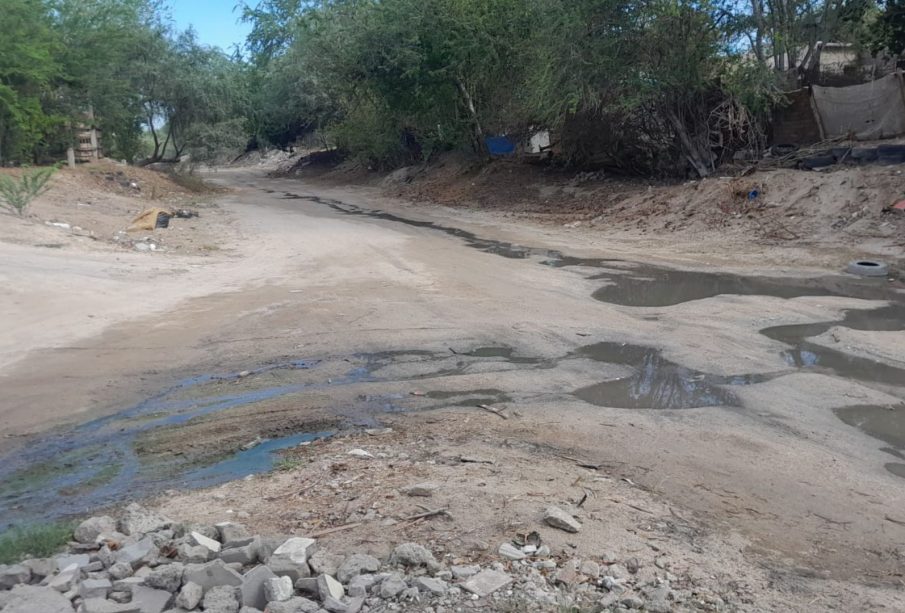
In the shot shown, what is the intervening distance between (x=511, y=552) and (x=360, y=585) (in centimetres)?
84

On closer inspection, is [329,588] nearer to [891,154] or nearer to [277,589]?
[277,589]

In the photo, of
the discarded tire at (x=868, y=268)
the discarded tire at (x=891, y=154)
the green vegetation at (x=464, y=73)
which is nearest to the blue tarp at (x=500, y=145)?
the green vegetation at (x=464, y=73)

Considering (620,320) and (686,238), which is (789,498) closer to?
(620,320)

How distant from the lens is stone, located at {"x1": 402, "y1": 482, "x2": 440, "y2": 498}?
5285mm

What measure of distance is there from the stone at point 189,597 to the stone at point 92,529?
1.05 m

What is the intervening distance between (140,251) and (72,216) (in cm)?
512

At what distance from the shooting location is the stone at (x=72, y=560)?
14.5ft

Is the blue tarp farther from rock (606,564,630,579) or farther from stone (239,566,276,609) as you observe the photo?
stone (239,566,276,609)

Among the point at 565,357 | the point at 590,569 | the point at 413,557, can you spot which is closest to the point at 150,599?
the point at 413,557

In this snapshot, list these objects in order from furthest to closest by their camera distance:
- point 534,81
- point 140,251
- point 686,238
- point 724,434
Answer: point 534,81 < point 686,238 < point 140,251 < point 724,434

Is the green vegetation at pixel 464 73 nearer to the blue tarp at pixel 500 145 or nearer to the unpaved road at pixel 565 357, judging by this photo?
the blue tarp at pixel 500 145

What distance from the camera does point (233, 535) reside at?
4.68 m

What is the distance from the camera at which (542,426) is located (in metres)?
6.93

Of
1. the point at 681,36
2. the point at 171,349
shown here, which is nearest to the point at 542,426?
the point at 171,349
